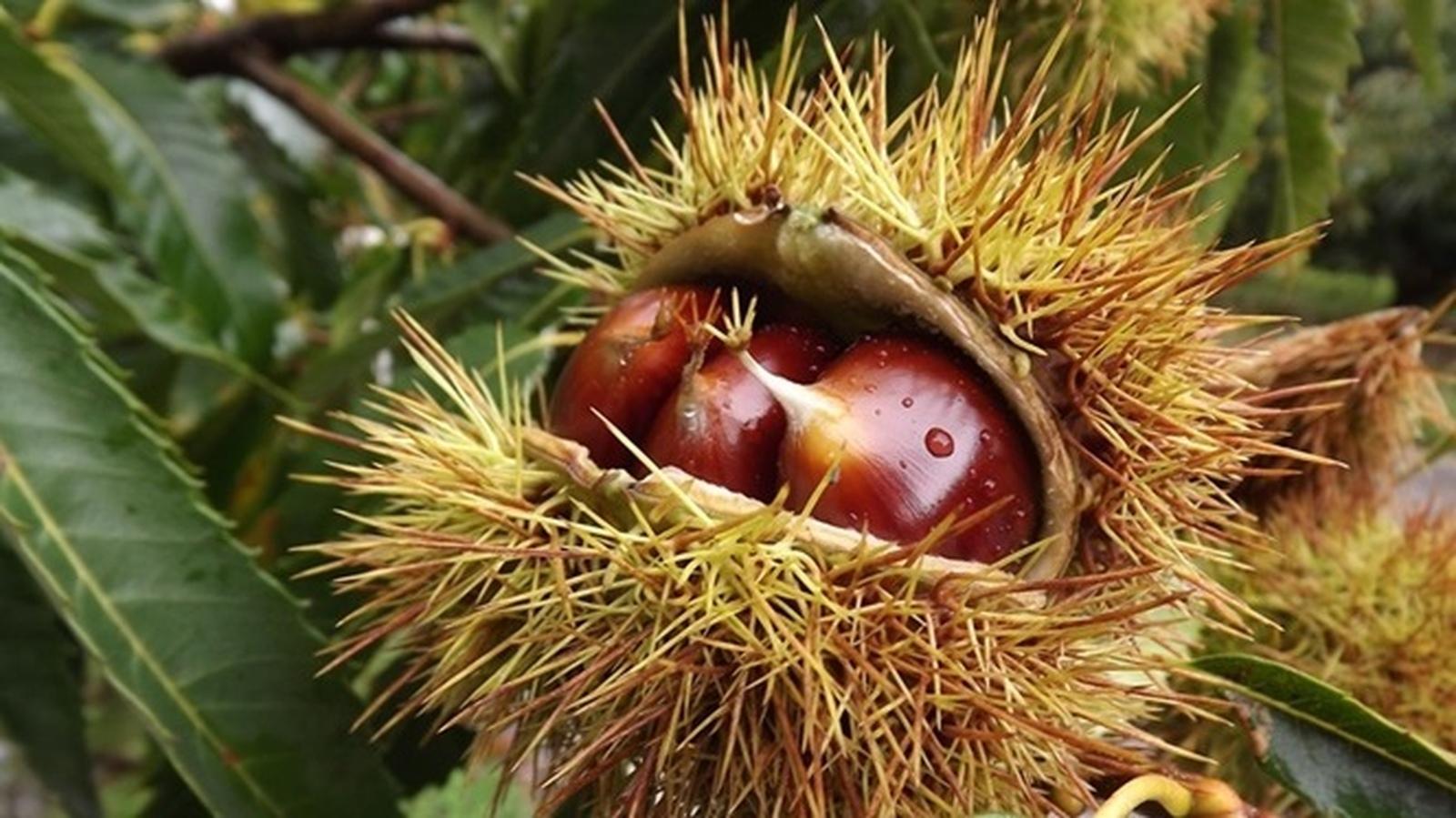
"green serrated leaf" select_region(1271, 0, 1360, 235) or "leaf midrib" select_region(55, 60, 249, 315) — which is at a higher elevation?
"green serrated leaf" select_region(1271, 0, 1360, 235)

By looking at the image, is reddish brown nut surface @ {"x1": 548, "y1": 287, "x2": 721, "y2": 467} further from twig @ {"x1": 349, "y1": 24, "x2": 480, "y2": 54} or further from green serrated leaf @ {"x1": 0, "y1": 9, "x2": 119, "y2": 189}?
twig @ {"x1": 349, "y1": 24, "x2": 480, "y2": 54}

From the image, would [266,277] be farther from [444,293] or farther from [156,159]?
[444,293]

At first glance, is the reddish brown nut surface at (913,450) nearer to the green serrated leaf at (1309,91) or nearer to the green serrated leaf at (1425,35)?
the green serrated leaf at (1309,91)

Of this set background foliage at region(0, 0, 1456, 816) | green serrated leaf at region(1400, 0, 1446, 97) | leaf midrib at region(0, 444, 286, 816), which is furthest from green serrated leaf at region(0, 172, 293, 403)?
green serrated leaf at region(1400, 0, 1446, 97)

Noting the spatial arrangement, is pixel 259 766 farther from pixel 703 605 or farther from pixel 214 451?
pixel 214 451

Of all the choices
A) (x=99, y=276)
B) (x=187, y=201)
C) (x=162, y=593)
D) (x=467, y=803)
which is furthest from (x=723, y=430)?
(x=187, y=201)

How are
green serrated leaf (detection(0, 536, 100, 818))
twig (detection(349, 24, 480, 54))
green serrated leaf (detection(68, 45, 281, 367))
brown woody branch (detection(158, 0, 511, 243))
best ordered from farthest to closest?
twig (detection(349, 24, 480, 54))
brown woody branch (detection(158, 0, 511, 243))
green serrated leaf (detection(68, 45, 281, 367))
green serrated leaf (detection(0, 536, 100, 818))
